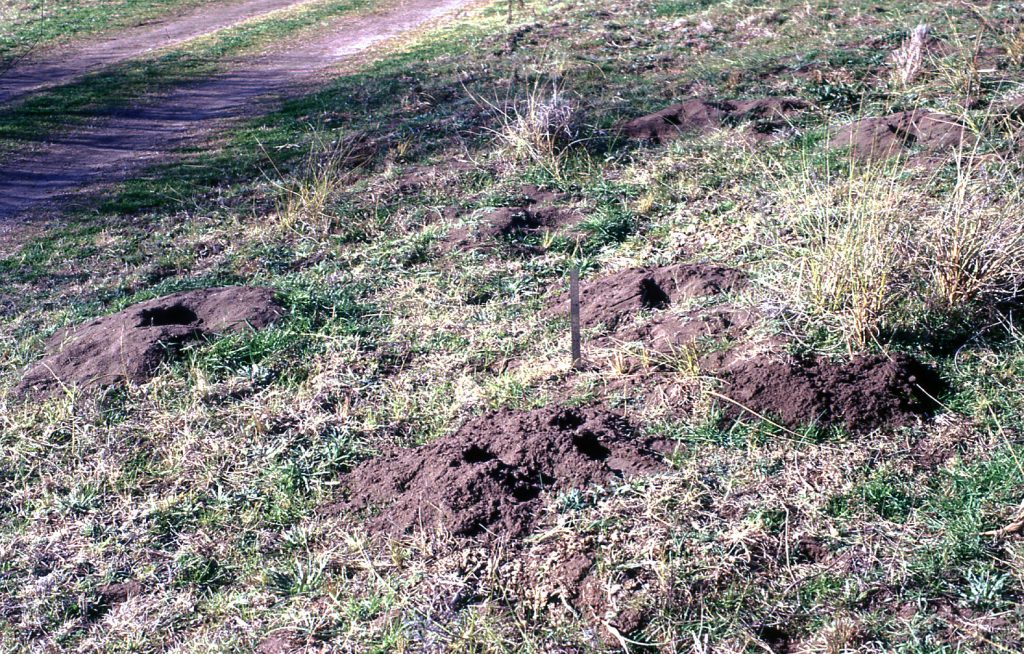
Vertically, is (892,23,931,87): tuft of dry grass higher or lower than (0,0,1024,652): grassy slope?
higher

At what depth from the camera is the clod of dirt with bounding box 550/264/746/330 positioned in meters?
4.82

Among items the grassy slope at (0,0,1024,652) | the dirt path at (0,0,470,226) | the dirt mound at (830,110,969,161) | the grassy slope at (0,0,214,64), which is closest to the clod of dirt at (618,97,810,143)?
the grassy slope at (0,0,1024,652)

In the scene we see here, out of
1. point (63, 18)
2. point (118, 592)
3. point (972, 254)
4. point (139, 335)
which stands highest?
point (63, 18)

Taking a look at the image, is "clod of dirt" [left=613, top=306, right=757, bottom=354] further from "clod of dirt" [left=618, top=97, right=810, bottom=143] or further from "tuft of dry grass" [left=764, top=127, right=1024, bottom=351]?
"clod of dirt" [left=618, top=97, right=810, bottom=143]

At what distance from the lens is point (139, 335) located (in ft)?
16.3

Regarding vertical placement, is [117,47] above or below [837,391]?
above

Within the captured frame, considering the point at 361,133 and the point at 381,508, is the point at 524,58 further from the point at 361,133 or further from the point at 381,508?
the point at 381,508

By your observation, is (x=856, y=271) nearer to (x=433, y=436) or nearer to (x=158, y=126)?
(x=433, y=436)

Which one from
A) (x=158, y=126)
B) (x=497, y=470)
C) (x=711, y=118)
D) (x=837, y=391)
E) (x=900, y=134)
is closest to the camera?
(x=497, y=470)

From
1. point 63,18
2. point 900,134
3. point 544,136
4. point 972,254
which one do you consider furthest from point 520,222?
point 63,18

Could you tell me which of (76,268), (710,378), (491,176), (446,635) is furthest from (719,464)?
(76,268)

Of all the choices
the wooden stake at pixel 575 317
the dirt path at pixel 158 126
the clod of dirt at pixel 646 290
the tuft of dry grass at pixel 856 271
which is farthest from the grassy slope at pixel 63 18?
the tuft of dry grass at pixel 856 271

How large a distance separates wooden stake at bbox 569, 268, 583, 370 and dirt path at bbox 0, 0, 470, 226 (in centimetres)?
515

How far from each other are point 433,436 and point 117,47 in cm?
1143
